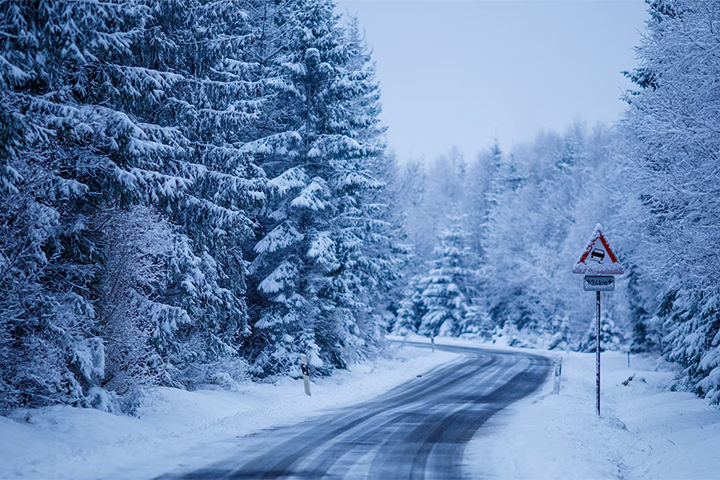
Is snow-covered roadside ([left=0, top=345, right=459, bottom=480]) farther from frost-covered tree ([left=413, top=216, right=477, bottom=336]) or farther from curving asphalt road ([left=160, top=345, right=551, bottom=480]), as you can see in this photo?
frost-covered tree ([left=413, top=216, right=477, bottom=336])

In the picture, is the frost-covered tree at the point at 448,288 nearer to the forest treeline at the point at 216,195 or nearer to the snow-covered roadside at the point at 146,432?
the forest treeline at the point at 216,195

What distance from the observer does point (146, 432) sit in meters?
10.5

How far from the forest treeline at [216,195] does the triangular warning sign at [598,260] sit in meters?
1.29

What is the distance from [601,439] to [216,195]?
32.9ft

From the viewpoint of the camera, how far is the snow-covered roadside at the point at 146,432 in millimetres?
7664

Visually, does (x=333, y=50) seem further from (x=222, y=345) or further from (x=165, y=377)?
(x=165, y=377)

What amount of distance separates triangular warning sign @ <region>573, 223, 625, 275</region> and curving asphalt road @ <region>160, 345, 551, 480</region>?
12.5 feet

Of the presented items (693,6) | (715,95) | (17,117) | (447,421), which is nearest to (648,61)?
(693,6)

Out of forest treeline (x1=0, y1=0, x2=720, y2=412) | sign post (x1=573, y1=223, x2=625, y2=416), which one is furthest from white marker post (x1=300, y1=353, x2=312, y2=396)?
sign post (x1=573, y1=223, x2=625, y2=416)

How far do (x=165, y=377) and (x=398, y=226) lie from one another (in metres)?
20.4

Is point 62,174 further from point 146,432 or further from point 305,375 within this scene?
point 305,375

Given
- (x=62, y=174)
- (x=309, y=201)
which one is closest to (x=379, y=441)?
(x=62, y=174)

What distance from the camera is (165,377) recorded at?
47.4ft

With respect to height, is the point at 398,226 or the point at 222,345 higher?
the point at 398,226
